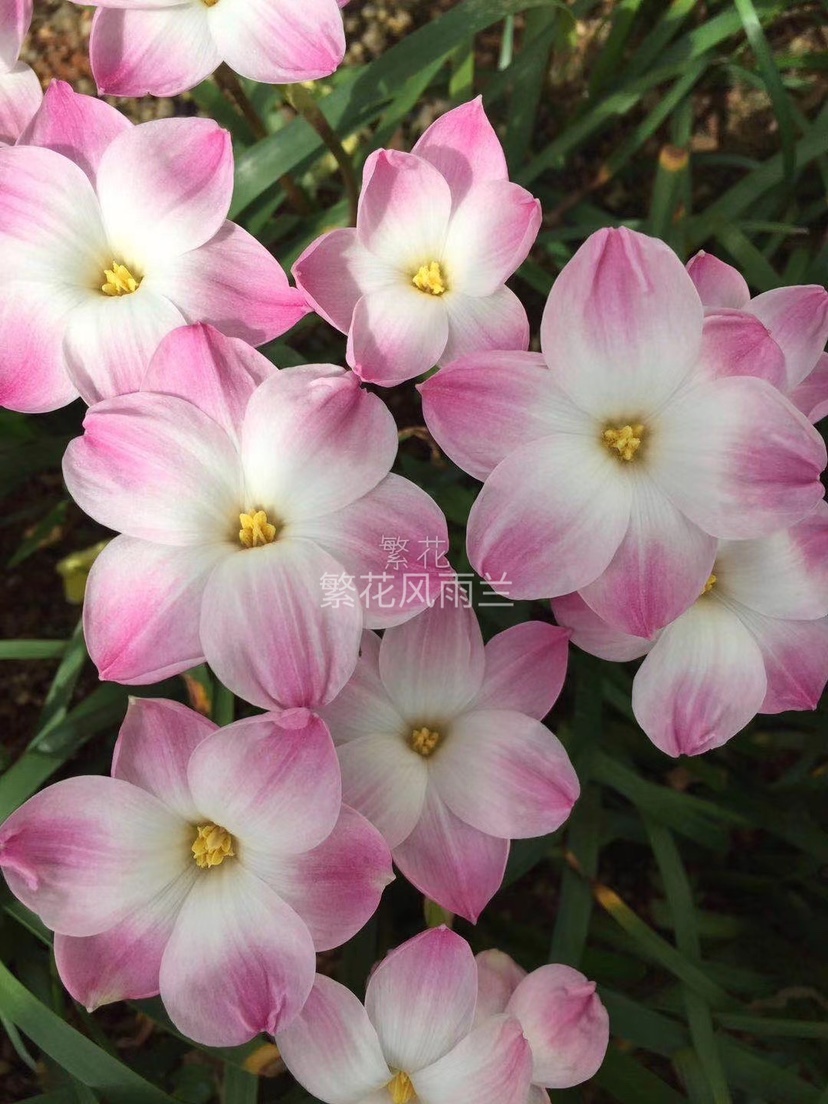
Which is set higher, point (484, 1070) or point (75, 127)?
point (75, 127)

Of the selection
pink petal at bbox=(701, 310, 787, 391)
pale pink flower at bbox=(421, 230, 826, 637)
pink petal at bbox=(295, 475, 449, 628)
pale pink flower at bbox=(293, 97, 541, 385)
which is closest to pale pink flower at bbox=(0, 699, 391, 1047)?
pink petal at bbox=(295, 475, 449, 628)

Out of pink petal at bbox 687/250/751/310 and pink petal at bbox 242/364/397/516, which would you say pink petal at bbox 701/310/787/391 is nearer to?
pink petal at bbox 687/250/751/310

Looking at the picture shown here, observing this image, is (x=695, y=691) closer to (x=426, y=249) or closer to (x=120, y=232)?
(x=426, y=249)

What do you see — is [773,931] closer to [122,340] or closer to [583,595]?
[583,595]

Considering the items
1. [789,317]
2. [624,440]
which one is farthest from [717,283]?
[624,440]

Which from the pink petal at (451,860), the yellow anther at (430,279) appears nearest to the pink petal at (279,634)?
the pink petal at (451,860)
